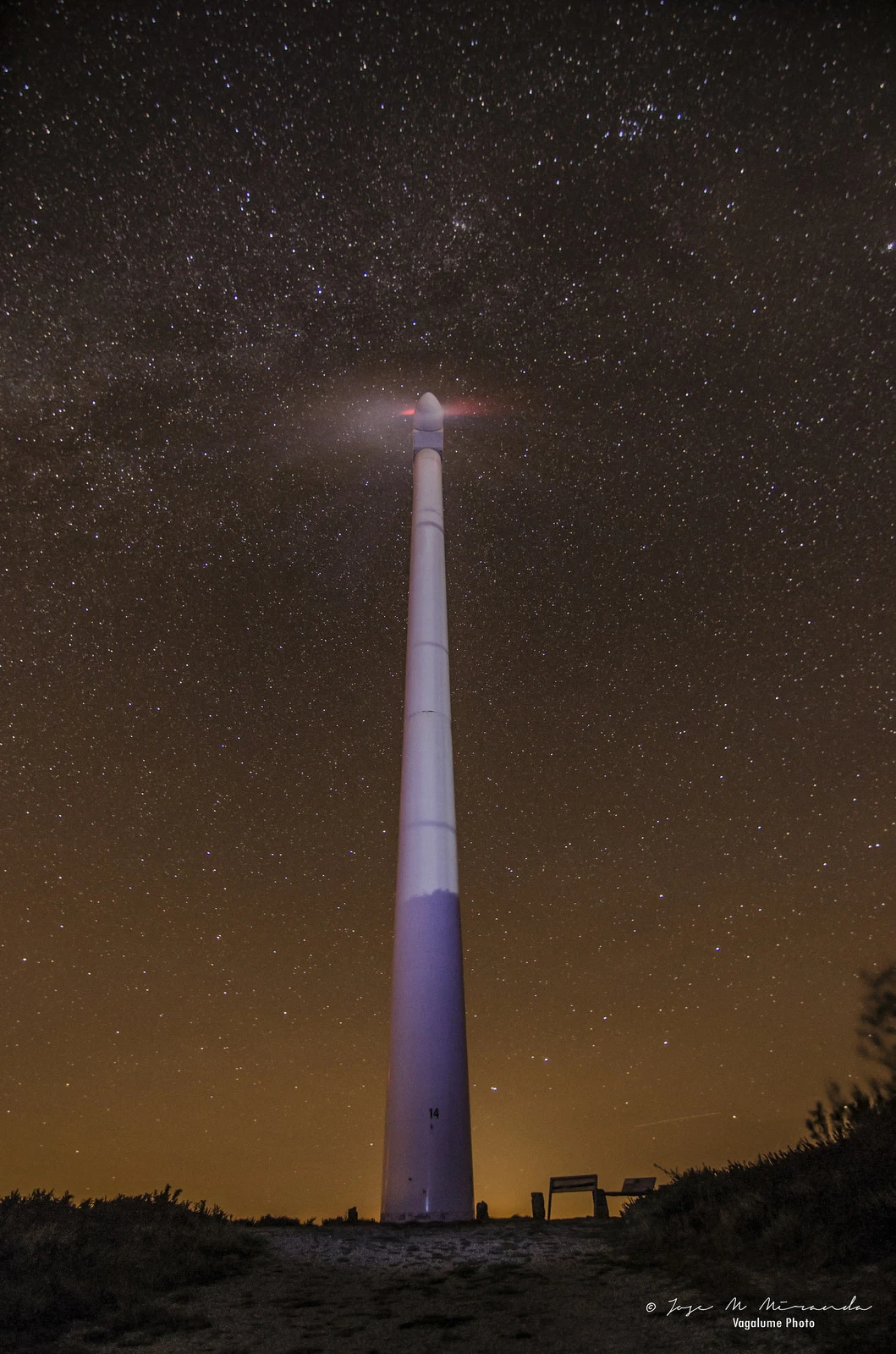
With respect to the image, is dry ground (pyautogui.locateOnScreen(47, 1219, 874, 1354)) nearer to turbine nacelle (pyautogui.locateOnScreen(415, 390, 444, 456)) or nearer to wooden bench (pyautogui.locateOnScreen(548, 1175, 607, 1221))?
wooden bench (pyautogui.locateOnScreen(548, 1175, 607, 1221))

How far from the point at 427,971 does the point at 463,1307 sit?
10888 mm

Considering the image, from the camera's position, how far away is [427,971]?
19875 mm

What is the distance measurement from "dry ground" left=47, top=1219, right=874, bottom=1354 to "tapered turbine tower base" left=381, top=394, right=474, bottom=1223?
496cm

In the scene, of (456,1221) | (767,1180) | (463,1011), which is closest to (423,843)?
(463,1011)

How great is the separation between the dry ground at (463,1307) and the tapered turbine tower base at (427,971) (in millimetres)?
4960

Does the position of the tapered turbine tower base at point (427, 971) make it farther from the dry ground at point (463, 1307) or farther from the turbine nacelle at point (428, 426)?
the turbine nacelle at point (428, 426)

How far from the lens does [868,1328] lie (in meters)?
6.47

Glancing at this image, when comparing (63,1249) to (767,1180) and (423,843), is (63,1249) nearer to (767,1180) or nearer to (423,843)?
(767,1180)

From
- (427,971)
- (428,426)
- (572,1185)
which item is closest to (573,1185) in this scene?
(572,1185)

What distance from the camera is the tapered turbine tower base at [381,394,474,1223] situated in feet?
58.4

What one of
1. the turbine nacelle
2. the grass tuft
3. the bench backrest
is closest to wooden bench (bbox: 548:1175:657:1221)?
the bench backrest

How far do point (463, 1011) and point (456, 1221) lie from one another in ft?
14.1

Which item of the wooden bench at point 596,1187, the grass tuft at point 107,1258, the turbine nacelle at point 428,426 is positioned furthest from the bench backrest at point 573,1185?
the turbine nacelle at point 428,426

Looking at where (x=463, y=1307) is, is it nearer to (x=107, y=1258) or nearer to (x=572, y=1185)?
(x=107, y=1258)
